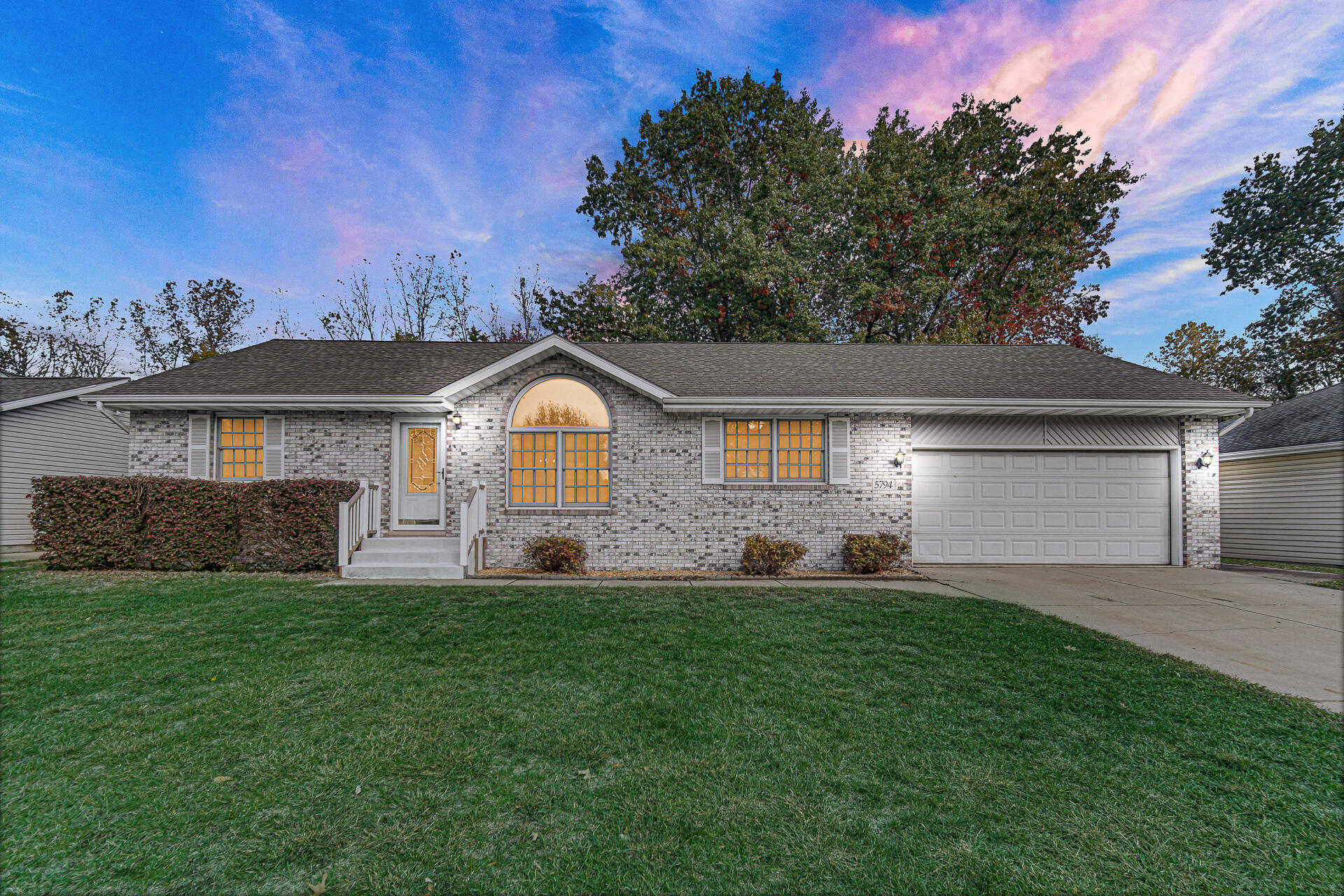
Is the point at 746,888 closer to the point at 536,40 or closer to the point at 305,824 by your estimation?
the point at 305,824

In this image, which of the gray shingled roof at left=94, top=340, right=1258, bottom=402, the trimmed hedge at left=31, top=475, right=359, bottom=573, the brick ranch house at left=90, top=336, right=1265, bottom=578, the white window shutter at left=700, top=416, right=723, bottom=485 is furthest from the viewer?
the gray shingled roof at left=94, top=340, right=1258, bottom=402

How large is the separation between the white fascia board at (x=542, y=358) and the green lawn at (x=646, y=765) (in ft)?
15.7

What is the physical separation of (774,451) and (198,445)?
35.8ft

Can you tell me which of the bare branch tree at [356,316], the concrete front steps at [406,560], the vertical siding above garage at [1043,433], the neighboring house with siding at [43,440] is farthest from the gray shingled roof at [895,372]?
the bare branch tree at [356,316]

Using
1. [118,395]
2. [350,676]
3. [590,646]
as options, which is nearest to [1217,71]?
[590,646]

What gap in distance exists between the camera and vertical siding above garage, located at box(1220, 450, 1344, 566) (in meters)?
10.8

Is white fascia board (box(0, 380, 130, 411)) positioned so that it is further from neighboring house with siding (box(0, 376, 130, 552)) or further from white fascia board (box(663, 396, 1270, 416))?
white fascia board (box(663, 396, 1270, 416))

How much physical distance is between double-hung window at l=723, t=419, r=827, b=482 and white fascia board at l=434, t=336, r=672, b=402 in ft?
5.45

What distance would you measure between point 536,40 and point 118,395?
12.8 m

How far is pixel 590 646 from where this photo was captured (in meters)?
4.97

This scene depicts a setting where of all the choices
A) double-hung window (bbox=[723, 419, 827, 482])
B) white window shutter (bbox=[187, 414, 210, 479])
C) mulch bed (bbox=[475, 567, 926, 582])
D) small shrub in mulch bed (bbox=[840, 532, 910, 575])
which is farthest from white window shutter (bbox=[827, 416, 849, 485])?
white window shutter (bbox=[187, 414, 210, 479])

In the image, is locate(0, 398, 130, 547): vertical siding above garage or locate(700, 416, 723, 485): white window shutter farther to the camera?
locate(0, 398, 130, 547): vertical siding above garage

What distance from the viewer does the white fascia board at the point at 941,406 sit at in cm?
916

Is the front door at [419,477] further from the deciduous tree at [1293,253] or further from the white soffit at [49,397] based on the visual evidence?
the deciduous tree at [1293,253]
